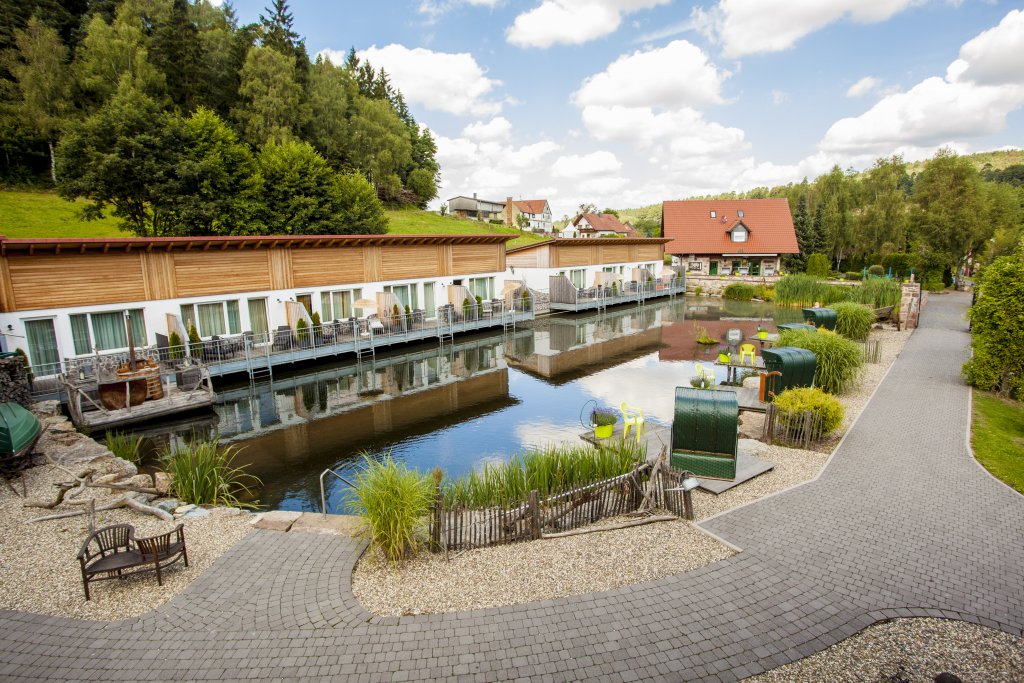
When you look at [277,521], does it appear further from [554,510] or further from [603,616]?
[603,616]

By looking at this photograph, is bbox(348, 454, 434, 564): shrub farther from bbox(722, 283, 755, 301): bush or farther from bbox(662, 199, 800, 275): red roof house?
bbox(662, 199, 800, 275): red roof house

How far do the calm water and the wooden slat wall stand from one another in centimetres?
424

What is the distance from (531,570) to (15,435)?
8921 millimetres

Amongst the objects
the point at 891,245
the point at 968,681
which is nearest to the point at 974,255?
the point at 891,245

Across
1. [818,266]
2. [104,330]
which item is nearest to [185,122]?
[104,330]

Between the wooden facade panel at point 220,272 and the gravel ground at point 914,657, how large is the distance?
20.8m

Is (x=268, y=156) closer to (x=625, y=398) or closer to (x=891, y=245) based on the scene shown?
(x=625, y=398)

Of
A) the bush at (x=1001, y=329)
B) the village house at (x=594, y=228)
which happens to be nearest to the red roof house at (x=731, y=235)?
the village house at (x=594, y=228)

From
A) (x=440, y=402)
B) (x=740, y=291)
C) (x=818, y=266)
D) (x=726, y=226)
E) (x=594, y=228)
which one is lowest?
(x=440, y=402)

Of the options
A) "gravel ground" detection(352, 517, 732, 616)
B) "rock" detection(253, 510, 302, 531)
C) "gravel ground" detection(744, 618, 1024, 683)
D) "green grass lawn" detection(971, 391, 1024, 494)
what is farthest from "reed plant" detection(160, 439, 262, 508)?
"green grass lawn" detection(971, 391, 1024, 494)

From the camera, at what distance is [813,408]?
1125cm

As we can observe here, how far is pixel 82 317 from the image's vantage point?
55.4ft

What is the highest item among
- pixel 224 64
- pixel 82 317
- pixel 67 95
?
pixel 224 64

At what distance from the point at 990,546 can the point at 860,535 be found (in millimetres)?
1589
